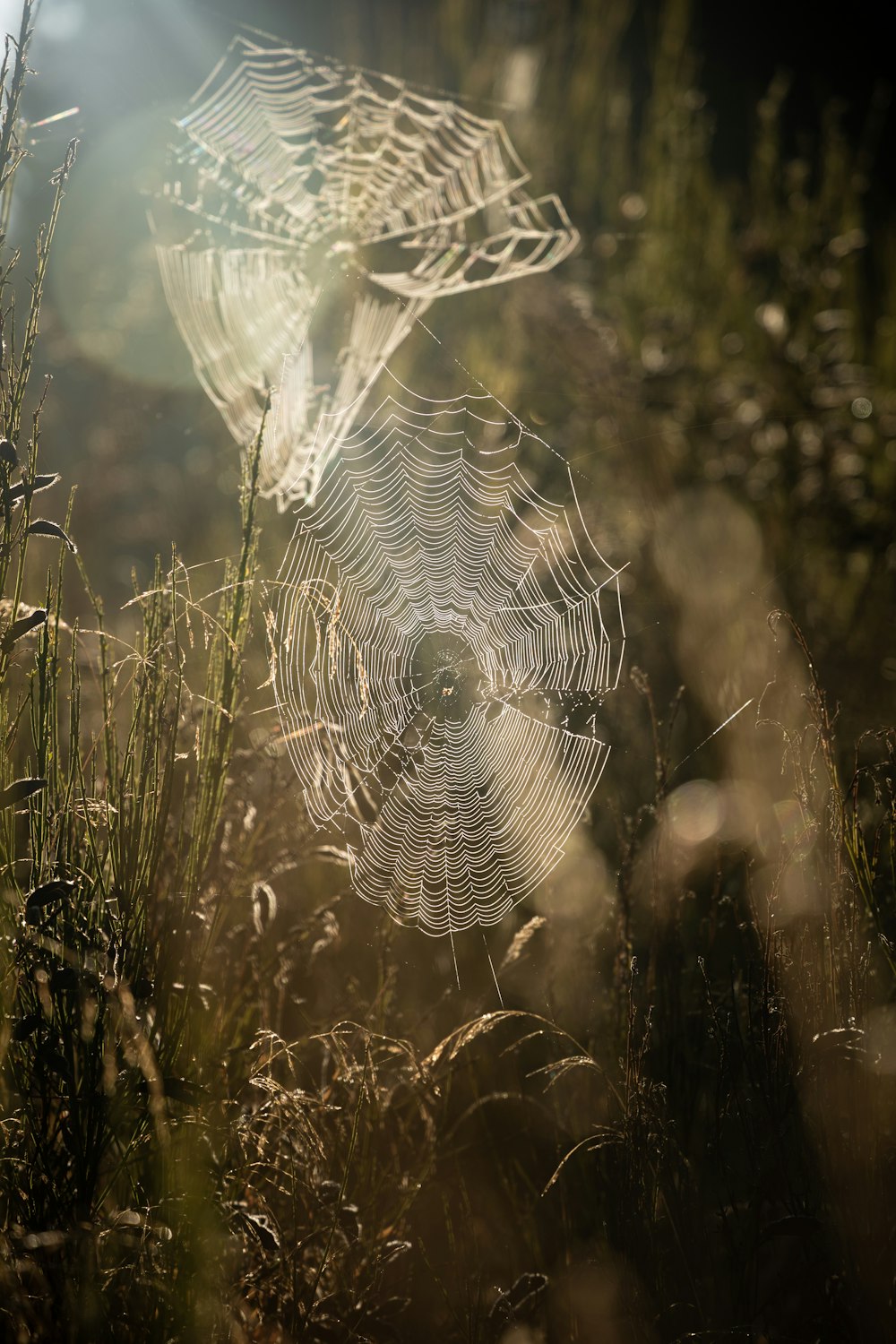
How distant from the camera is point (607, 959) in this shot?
5.87ft

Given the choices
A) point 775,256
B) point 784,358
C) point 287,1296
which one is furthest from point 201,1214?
point 775,256

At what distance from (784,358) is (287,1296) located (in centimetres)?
235

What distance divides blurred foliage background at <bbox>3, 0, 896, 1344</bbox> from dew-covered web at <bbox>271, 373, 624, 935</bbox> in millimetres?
95

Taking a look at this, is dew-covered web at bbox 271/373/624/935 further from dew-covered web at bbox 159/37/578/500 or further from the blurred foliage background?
dew-covered web at bbox 159/37/578/500

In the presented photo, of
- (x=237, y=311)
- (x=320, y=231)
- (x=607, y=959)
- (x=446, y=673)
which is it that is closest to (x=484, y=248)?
(x=320, y=231)

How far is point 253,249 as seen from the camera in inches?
144

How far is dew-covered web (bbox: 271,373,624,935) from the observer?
1813 millimetres

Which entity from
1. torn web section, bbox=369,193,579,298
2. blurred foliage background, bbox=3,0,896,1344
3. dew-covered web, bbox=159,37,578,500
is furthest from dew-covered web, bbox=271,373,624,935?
torn web section, bbox=369,193,579,298

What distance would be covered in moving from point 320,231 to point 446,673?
7.40ft

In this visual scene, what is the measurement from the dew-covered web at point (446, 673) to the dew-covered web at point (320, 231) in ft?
2.82

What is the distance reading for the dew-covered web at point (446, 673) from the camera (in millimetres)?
1813

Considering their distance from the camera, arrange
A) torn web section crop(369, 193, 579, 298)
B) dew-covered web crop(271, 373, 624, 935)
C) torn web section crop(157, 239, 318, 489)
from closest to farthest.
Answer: dew-covered web crop(271, 373, 624, 935) < torn web section crop(369, 193, 579, 298) < torn web section crop(157, 239, 318, 489)

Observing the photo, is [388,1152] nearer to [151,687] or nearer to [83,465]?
[151,687]

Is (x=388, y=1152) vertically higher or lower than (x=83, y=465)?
lower
